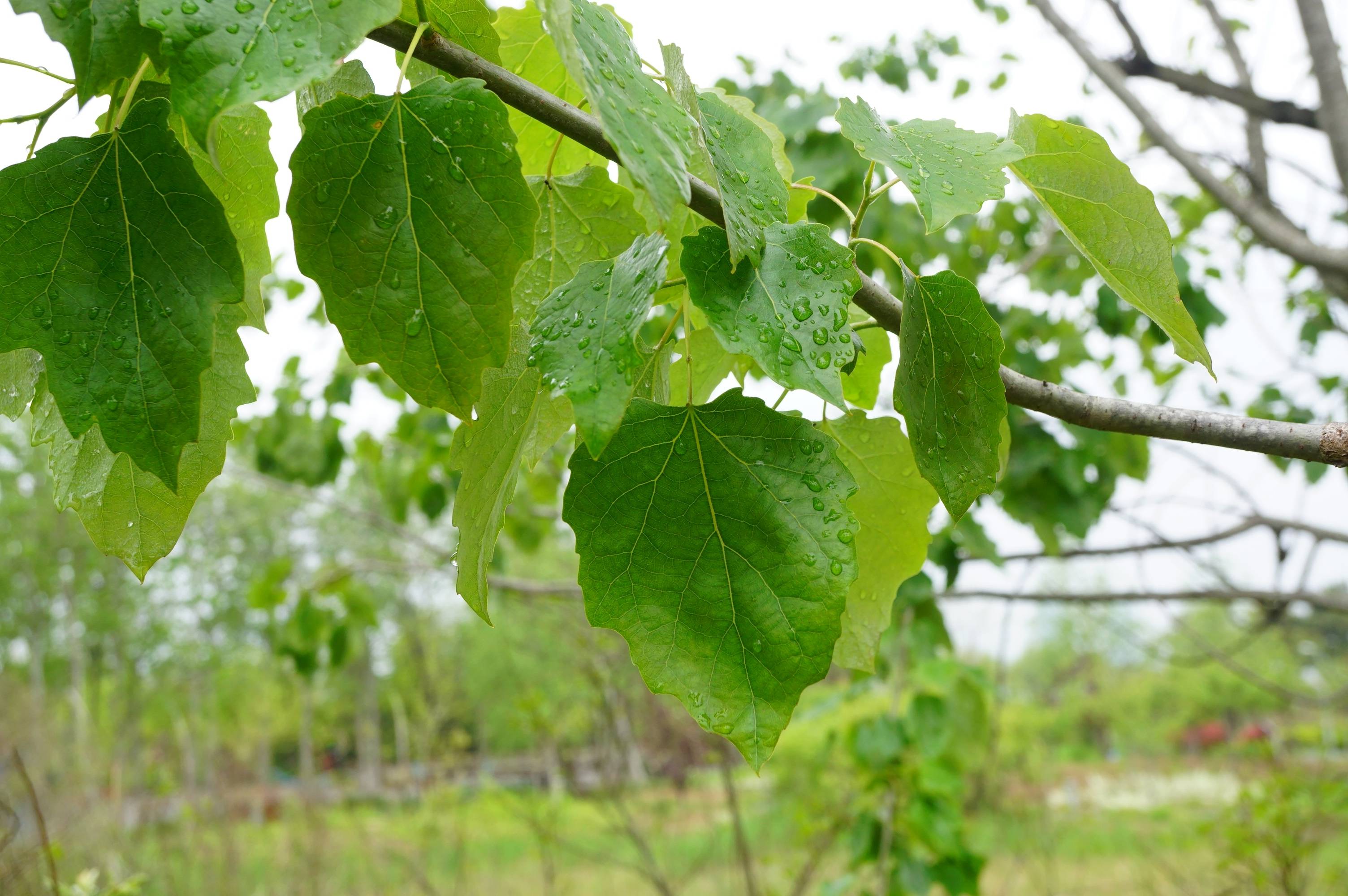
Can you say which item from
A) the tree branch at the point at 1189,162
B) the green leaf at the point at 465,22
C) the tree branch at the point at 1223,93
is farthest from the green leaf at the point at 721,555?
the tree branch at the point at 1223,93

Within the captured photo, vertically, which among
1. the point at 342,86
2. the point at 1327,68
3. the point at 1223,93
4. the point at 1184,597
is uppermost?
the point at 1223,93

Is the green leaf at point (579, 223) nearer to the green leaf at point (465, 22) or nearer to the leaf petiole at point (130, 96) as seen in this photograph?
the green leaf at point (465, 22)

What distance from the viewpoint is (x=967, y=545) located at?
226cm

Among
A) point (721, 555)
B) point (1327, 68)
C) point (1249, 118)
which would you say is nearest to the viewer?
point (721, 555)

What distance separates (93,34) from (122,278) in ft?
0.35

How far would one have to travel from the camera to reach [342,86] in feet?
1.72

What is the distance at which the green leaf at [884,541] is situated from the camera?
0.64m

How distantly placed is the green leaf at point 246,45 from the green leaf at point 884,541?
0.41 meters

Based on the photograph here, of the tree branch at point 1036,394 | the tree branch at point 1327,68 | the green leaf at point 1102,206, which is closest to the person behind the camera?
the tree branch at point 1036,394

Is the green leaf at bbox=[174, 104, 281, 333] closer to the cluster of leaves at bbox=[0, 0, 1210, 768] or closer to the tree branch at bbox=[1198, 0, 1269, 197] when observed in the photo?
the cluster of leaves at bbox=[0, 0, 1210, 768]

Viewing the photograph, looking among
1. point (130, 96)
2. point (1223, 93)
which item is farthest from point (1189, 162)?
point (130, 96)

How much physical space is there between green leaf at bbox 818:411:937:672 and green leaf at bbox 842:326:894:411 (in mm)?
22

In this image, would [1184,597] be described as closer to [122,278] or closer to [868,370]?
[868,370]

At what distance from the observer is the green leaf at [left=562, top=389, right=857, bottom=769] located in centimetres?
45
